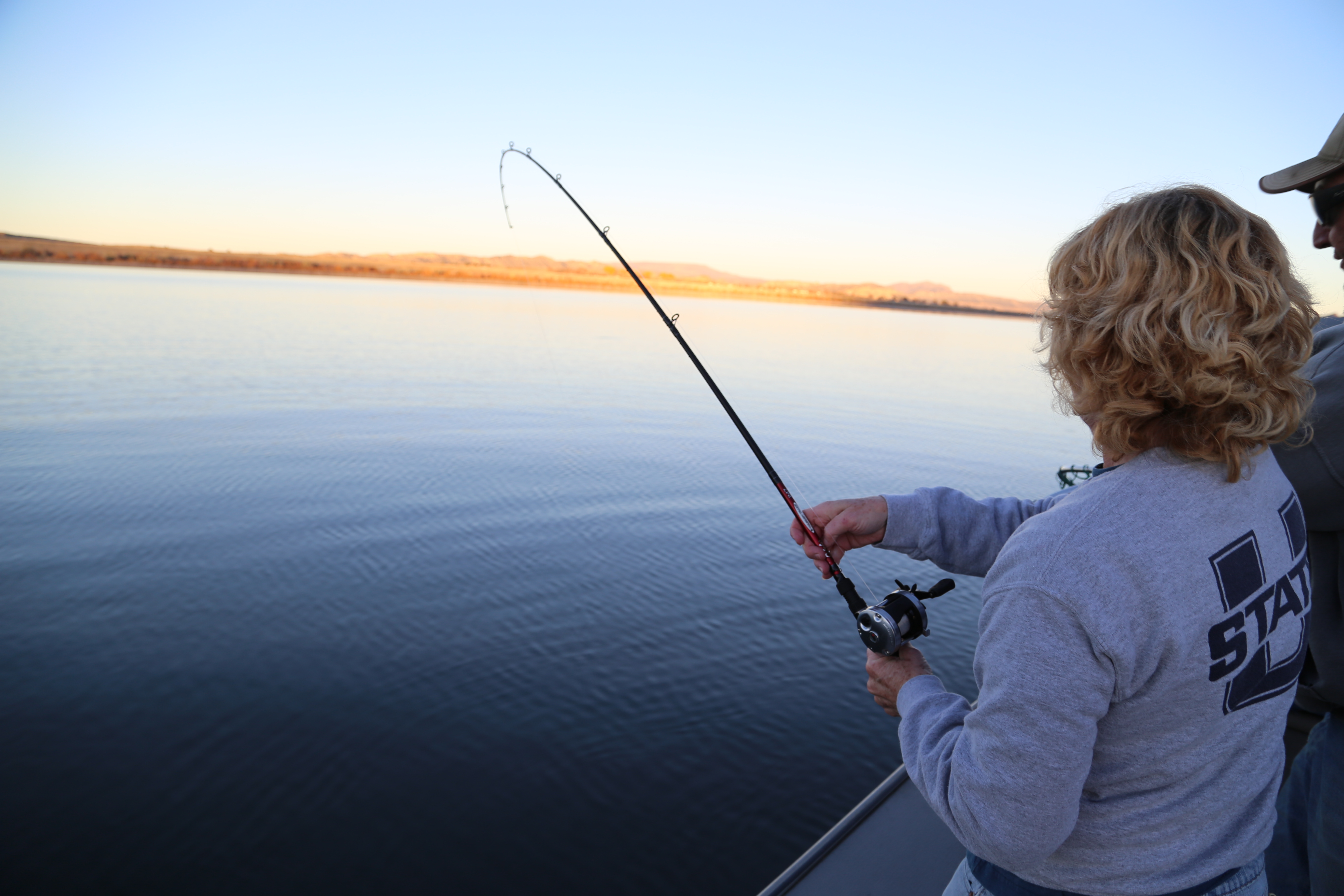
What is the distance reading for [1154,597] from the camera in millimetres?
962

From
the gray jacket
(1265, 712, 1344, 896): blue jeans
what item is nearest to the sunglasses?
the gray jacket

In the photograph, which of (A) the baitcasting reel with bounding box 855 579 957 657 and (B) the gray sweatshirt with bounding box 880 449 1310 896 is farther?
(A) the baitcasting reel with bounding box 855 579 957 657

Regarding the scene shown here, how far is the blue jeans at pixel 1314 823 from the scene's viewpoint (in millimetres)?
1670

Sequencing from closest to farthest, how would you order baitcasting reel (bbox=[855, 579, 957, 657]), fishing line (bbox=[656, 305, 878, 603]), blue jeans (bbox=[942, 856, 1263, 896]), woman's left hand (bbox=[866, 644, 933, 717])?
blue jeans (bbox=[942, 856, 1263, 896])
woman's left hand (bbox=[866, 644, 933, 717])
baitcasting reel (bbox=[855, 579, 957, 657])
fishing line (bbox=[656, 305, 878, 603])

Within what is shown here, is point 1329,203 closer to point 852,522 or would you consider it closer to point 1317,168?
point 1317,168

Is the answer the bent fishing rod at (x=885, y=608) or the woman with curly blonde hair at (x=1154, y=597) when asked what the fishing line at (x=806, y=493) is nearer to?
the bent fishing rod at (x=885, y=608)

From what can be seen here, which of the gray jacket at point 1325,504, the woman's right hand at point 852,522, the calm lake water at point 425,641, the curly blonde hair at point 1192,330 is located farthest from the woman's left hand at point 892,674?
the gray jacket at point 1325,504

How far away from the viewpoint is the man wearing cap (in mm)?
1539

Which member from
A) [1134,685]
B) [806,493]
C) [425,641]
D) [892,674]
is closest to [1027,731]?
[1134,685]

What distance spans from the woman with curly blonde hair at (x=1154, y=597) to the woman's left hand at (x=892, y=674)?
23 centimetres

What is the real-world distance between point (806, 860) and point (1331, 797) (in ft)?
5.33

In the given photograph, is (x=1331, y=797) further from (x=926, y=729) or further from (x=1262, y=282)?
(x=1262, y=282)

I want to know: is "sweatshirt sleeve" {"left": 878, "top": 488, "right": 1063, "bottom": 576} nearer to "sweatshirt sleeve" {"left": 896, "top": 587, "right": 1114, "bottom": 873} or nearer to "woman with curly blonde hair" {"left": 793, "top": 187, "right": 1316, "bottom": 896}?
"woman with curly blonde hair" {"left": 793, "top": 187, "right": 1316, "bottom": 896}

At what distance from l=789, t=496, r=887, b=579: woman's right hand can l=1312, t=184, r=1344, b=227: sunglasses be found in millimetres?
1224
